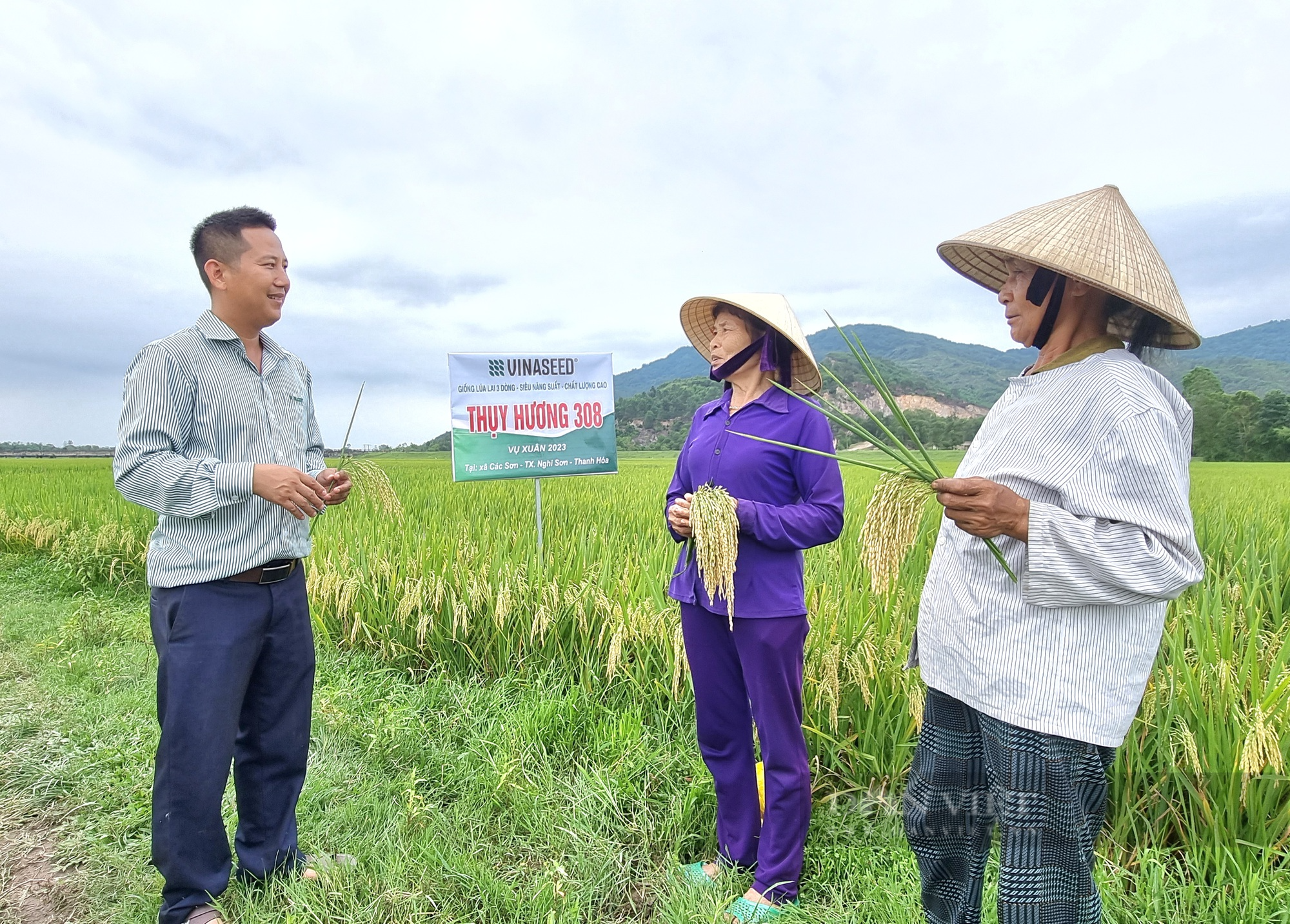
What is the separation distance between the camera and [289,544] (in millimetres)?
2420

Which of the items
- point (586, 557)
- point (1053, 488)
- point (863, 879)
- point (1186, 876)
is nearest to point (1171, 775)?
point (1186, 876)

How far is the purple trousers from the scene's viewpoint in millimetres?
2246

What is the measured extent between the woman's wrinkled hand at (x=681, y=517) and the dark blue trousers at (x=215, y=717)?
4.33 feet

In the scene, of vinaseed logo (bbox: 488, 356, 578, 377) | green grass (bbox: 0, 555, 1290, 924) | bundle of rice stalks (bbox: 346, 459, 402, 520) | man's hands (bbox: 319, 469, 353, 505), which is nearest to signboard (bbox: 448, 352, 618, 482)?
vinaseed logo (bbox: 488, 356, 578, 377)

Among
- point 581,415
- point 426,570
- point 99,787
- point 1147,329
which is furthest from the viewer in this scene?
point 581,415

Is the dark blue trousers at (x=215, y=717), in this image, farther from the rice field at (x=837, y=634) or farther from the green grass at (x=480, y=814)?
the rice field at (x=837, y=634)

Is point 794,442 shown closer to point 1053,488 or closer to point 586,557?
point 1053,488

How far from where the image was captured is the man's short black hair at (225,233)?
2.35m

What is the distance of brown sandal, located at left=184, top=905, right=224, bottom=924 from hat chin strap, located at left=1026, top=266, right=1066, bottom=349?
9.46 ft

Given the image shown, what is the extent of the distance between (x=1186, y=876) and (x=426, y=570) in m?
3.83

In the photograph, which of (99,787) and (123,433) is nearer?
(123,433)

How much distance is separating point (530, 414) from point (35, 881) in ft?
11.8

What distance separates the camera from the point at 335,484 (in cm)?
258

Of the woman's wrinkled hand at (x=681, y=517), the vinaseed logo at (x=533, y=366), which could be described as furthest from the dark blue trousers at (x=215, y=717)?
the vinaseed logo at (x=533, y=366)
